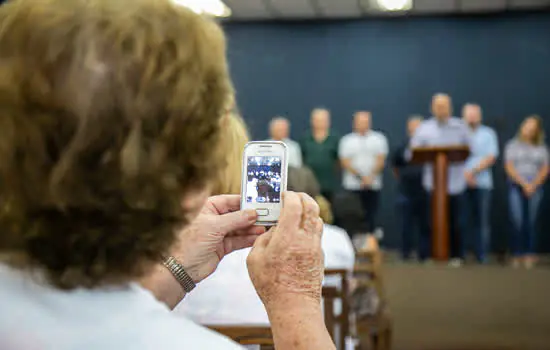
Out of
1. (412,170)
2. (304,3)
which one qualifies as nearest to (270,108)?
(304,3)

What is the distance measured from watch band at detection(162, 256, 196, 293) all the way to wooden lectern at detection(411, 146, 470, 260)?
5.25 metres

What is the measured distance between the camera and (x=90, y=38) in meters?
0.68

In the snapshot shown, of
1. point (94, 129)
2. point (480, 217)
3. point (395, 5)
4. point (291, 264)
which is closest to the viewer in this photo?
point (94, 129)

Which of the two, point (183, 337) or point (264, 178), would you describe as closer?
point (183, 337)

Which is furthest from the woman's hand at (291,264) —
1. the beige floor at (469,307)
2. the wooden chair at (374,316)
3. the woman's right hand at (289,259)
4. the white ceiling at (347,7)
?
the white ceiling at (347,7)

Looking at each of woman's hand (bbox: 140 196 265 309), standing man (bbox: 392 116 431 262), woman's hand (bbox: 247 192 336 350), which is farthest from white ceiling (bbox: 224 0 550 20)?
woman's hand (bbox: 247 192 336 350)

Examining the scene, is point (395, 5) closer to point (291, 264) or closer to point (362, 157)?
point (362, 157)

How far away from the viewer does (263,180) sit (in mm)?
1117

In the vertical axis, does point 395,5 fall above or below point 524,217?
above

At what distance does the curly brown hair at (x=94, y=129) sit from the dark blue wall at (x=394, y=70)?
8150mm

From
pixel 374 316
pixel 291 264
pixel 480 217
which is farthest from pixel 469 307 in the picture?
pixel 291 264

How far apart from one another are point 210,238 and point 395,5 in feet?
27.5

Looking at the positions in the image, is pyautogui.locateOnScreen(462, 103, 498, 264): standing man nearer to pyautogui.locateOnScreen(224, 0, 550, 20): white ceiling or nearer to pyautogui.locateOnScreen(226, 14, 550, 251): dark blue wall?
pyautogui.locateOnScreen(226, 14, 550, 251): dark blue wall

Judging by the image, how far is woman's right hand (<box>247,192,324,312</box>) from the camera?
0.98m
